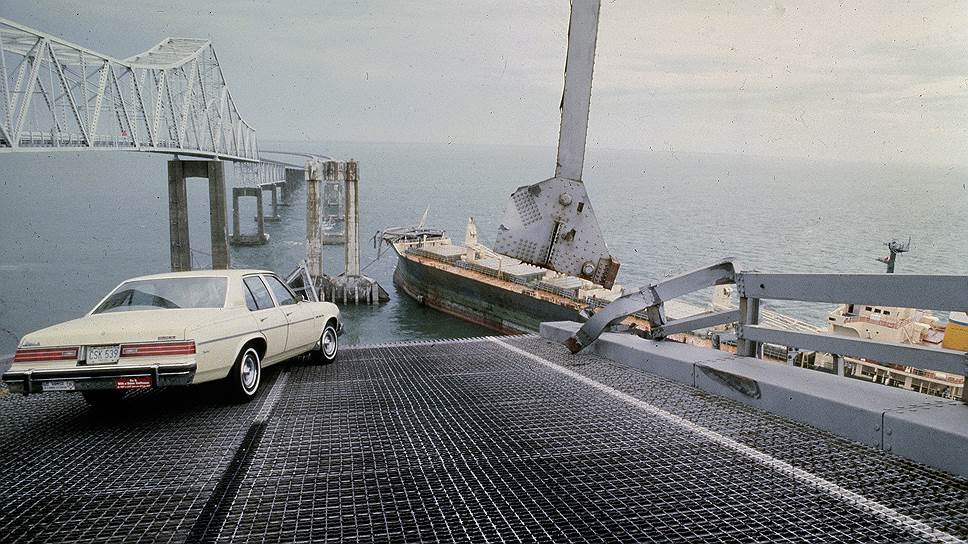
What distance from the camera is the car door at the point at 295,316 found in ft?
24.2

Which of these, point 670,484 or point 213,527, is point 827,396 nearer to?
point 670,484

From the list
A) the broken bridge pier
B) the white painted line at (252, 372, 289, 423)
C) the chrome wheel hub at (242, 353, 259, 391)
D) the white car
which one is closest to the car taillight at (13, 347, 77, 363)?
the white car

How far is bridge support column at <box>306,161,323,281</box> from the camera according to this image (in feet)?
178

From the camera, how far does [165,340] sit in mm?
5418

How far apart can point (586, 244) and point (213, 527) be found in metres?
5.67

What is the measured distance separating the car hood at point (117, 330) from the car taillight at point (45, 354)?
4 cm

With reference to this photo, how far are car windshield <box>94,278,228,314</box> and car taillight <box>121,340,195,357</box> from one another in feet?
2.66

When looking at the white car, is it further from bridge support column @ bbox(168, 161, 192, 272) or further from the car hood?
bridge support column @ bbox(168, 161, 192, 272)

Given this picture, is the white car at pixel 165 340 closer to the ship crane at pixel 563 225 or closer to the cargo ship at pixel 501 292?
the ship crane at pixel 563 225

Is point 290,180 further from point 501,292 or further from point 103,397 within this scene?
point 103,397

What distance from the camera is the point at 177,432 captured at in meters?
5.24

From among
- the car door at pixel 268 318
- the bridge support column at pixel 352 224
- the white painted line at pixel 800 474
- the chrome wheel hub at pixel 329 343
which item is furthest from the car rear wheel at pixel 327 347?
the bridge support column at pixel 352 224

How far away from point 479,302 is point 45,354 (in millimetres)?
42223

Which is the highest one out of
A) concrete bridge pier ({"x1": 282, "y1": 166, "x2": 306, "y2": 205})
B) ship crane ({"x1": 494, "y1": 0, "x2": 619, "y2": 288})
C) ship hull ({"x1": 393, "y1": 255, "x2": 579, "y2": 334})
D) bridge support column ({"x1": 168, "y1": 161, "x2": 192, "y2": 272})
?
concrete bridge pier ({"x1": 282, "y1": 166, "x2": 306, "y2": 205})
